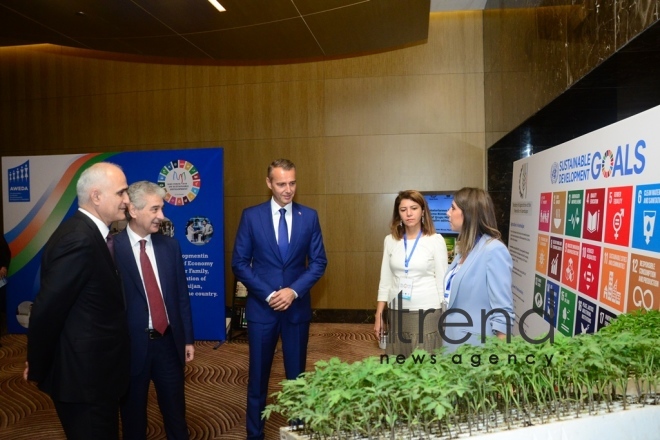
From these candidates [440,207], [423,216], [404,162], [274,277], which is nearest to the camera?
[274,277]

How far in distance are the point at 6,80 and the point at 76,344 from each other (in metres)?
6.94

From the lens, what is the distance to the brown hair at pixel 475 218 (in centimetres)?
235

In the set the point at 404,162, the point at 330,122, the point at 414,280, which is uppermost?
the point at 330,122

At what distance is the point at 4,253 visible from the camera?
5633 mm

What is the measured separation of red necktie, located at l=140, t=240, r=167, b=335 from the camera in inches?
97.9

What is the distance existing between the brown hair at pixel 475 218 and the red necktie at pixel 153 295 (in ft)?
5.09

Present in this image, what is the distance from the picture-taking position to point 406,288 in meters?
3.02

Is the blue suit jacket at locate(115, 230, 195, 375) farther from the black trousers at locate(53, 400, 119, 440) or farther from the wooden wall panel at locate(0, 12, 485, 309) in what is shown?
the wooden wall panel at locate(0, 12, 485, 309)

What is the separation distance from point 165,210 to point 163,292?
3.31 meters

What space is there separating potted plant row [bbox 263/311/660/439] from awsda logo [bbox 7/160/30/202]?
6010 mm

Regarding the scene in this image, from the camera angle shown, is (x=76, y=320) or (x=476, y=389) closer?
(x=476, y=389)

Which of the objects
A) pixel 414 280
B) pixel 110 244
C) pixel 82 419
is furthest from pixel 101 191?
pixel 414 280

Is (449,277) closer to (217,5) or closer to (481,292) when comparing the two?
(481,292)

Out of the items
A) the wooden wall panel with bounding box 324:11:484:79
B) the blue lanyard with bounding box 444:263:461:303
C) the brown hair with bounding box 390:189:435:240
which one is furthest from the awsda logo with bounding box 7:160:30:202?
the blue lanyard with bounding box 444:263:461:303
